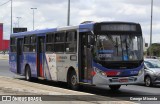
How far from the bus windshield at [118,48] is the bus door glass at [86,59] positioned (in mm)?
552

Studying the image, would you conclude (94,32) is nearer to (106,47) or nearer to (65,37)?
(106,47)

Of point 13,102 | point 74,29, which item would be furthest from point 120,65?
point 13,102

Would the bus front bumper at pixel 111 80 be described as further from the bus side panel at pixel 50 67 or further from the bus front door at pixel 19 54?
the bus front door at pixel 19 54

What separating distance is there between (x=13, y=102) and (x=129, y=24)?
6.06 metres

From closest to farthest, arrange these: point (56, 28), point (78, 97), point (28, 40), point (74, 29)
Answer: point (78, 97), point (74, 29), point (56, 28), point (28, 40)

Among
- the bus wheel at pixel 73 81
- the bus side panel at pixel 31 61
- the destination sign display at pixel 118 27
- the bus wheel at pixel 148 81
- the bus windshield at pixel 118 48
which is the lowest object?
the bus wheel at pixel 148 81

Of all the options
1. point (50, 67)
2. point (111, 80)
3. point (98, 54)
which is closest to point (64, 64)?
point (50, 67)

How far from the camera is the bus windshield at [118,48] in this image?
54.8ft

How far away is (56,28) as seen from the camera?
20562mm

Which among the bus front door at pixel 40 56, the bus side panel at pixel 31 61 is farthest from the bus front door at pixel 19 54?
the bus front door at pixel 40 56

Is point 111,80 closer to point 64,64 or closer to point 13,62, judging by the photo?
point 64,64

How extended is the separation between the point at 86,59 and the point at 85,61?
0.51ft

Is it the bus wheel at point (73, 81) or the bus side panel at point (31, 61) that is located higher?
the bus side panel at point (31, 61)

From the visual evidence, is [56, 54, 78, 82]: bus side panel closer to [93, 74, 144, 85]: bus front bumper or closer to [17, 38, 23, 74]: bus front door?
[93, 74, 144, 85]: bus front bumper
